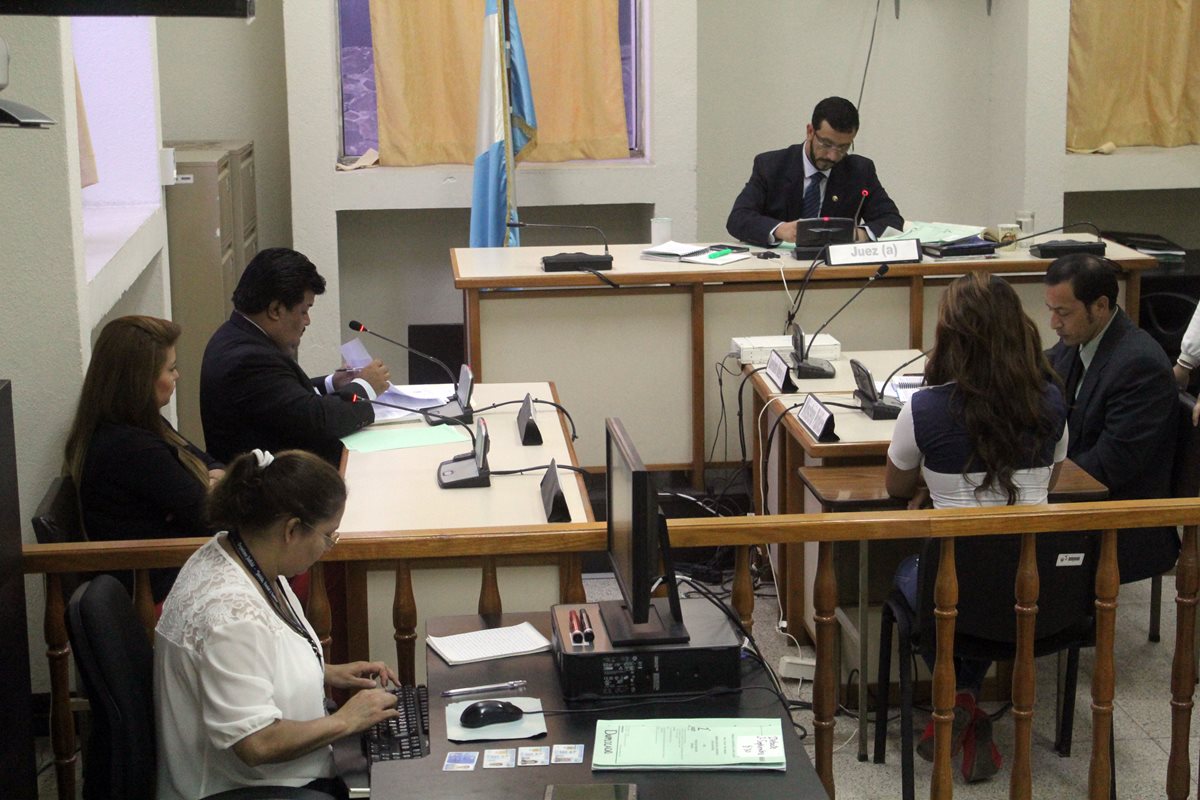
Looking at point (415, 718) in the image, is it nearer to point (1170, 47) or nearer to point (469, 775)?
point (469, 775)

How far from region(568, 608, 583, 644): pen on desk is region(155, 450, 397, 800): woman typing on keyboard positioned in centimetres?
29

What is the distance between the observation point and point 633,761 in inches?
76.9

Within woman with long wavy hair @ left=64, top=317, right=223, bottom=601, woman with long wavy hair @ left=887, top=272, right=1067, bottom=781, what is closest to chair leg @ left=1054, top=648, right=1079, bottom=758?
woman with long wavy hair @ left=887, top=272, right=1067, bottom=781

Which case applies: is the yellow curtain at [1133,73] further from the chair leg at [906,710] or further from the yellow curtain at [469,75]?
the chair leg at [906,710]

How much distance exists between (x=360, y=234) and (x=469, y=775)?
5.58 meters

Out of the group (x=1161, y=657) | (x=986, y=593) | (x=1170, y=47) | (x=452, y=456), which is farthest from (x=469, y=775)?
(x=1170, y=47)

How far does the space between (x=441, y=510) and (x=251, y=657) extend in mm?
1041

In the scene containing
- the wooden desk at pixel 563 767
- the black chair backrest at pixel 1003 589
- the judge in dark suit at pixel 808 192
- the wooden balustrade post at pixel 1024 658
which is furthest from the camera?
the judge in dark suit at pixel 808 192

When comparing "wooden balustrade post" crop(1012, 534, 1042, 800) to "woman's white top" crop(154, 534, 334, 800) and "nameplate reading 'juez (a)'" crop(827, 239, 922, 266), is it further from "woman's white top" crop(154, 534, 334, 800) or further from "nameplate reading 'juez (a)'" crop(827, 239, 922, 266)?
"nameplate reading 'juez (a)'" crop(827, 239, 922, 266)

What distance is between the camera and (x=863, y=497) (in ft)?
11.1

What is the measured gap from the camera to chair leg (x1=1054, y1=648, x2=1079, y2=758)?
10.6 feet

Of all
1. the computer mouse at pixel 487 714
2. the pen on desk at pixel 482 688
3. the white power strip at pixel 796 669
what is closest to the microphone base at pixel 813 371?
the white power strip at pixel 796 669

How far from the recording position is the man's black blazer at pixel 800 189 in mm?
5805

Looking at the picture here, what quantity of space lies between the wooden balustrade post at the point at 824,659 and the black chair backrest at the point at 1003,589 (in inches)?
11.8
